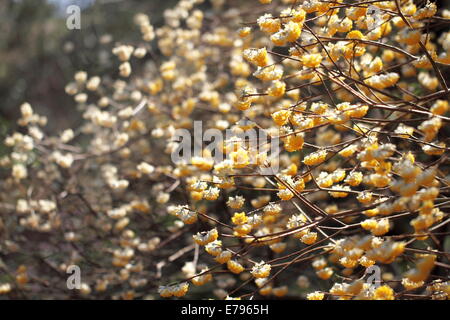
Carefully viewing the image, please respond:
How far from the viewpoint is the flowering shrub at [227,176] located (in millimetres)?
1722

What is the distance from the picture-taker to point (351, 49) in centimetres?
173

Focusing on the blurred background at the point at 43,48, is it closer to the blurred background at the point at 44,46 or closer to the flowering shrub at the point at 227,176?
the blurred background at the point at 44,46

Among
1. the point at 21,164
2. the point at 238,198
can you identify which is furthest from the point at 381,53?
the point at 21,164

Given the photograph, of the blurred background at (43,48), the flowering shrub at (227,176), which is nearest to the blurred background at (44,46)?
the blurred background at (43,48)

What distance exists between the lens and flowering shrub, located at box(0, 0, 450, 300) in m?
1.72

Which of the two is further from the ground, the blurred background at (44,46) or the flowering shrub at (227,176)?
the blurred background at (44,46)

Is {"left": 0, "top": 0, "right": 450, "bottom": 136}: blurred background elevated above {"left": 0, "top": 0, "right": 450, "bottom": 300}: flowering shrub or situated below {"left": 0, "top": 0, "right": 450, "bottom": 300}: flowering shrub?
above

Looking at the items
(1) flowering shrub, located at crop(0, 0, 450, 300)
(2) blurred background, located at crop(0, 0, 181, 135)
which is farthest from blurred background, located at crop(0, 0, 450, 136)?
(1) flowering shrub, located at crop(0, 0, 450, 300)

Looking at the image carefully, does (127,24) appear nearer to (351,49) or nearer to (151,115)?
(151,115)

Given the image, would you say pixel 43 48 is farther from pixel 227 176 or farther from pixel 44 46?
pixel 227 176

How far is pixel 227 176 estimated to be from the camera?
68.9 inches

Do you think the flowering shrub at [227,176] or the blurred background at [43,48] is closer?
the flowering shrub at [227,176]

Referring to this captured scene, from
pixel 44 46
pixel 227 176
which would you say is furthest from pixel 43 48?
pixel 227 176

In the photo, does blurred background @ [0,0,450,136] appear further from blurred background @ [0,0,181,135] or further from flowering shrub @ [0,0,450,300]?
flowering shrub @ [0,0,450,300]
